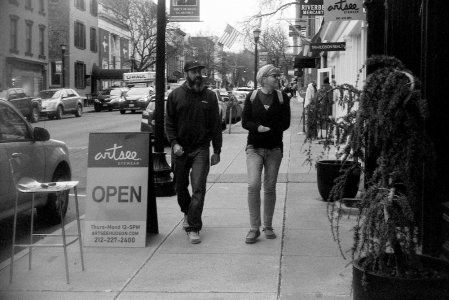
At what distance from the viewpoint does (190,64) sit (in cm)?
706

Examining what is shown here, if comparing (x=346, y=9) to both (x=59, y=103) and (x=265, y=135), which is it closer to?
(x=265, y=135)

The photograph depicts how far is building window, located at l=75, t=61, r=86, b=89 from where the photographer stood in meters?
48.1

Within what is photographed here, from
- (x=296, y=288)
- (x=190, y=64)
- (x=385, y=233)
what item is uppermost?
(x=190, y=64)

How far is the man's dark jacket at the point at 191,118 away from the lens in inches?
277

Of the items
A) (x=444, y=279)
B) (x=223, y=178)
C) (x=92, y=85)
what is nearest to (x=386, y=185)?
(x=444, y=279)

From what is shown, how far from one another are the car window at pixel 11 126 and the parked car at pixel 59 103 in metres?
24.7

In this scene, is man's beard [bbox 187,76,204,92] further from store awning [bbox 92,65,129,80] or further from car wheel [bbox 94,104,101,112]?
store awning [bbox 92,65,129,80]

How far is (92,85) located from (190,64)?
48640 millimetres

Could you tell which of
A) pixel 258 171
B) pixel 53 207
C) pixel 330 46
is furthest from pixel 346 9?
pixel 53 207

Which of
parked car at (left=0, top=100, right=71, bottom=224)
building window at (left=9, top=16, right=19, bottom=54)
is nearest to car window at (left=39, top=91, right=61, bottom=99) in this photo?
parked car at (left=0, top=100, right=71, bottom=224)

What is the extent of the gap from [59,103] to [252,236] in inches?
1151

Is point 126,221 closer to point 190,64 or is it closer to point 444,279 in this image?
point 190,64

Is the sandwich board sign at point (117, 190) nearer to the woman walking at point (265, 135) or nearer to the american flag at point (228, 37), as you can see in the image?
the woman walking at point (265, 135)

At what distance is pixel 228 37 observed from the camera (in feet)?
88.8
